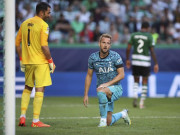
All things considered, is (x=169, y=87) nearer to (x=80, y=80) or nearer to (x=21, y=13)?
(x=80, y=80)

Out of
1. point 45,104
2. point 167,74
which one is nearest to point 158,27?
point 167,74

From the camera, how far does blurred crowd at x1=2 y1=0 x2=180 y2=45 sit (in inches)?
705

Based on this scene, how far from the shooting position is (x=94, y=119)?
9594 millimetres

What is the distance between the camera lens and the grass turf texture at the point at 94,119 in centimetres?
755

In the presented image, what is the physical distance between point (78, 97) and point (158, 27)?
505 cm

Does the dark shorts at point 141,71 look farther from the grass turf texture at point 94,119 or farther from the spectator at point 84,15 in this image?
the spectator at point 84,15

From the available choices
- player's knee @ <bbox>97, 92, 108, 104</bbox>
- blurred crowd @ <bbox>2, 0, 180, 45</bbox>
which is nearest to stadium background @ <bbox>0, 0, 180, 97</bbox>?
blurred crowd @ <bbox>2, 0, 180, 45</bbox>

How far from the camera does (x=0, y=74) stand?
48.8ft

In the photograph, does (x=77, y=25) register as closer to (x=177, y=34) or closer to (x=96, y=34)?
(x=96, y=34)

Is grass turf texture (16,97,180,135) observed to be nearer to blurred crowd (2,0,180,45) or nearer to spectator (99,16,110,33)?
blurred crowd (2,0,180,45)

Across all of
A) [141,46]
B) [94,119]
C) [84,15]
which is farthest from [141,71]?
[84,15]

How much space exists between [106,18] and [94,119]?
9656 mm

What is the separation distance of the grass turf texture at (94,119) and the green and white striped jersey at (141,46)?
117cm

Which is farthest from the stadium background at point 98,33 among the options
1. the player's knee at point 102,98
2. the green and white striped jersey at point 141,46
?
the player's knee at point 102,98
